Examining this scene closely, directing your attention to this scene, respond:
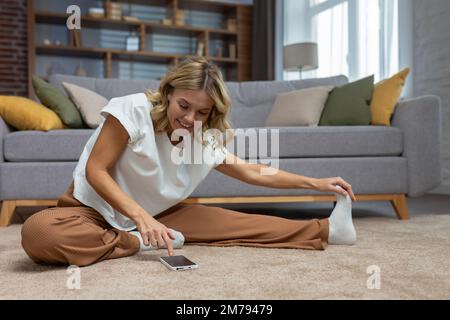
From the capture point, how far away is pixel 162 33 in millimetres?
5691

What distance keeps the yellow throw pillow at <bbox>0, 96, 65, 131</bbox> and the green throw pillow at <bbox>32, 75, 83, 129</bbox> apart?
16 centimetres

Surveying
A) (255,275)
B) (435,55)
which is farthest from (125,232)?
(435,55)

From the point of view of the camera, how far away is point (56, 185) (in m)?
2.20

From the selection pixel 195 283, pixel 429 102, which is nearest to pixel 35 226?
pixel 195 283

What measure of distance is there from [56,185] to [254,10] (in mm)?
4072

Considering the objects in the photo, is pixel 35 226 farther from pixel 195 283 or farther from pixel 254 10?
pixel 254 10

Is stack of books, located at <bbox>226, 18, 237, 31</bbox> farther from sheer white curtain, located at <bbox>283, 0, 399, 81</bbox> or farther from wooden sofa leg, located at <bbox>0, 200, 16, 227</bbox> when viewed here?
wooden sofa leg, located at <bbox>0, 200, 16, 227</bbox>

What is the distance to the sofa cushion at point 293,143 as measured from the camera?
2.21 metres

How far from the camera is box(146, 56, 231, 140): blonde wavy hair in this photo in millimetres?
1305

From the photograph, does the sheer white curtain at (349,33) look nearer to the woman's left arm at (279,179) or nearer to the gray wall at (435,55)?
the gray wall at (435,55)

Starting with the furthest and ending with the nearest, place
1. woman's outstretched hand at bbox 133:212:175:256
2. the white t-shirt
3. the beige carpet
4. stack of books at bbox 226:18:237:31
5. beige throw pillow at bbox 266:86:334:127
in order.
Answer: stack of books at bbox 226:18:237:31 < beige throw pillow at bbox 266:86:334:127 < the white t-shirt < woman's outstretched hand at bbox 133:212:175:256 < the beige carpet

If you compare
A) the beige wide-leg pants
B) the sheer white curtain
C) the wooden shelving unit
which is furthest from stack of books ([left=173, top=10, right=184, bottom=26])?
the beige wide-leg pants

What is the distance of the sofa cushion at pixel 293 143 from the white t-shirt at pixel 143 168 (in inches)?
29.1
